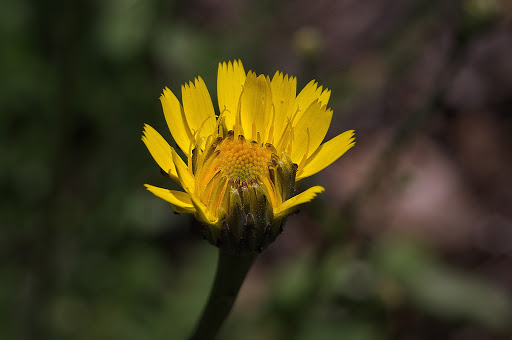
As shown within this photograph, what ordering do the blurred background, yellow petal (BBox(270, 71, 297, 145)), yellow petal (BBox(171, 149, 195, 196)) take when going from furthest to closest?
the blurred background, yellow petal (BBox(270, 71, 297, 145)), yellow petal (BBox(171, 149, 195, 196))

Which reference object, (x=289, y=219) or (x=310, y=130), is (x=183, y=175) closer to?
(x=310, y=130)

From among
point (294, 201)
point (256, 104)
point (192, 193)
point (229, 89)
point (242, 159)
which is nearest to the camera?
point (294, 201)

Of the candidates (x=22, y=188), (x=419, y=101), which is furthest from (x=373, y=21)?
(x=22, y=188)

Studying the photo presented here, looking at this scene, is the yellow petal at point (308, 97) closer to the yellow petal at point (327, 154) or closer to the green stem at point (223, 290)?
the yellow petal at point (327, 154)

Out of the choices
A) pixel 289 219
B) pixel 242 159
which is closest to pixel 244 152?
pixel 242 159

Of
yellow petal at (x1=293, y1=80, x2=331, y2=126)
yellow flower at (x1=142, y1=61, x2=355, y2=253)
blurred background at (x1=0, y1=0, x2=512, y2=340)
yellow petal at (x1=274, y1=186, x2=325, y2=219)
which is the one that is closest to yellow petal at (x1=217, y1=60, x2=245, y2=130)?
yellow flower at (x1=142, y1=61, x2=355, y2=253)

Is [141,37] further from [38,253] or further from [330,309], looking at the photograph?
[330,309]

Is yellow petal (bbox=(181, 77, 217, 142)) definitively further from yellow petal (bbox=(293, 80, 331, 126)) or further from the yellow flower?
yellow petal (bbox=(293, 80, 331, 126))
